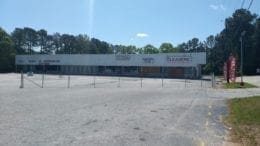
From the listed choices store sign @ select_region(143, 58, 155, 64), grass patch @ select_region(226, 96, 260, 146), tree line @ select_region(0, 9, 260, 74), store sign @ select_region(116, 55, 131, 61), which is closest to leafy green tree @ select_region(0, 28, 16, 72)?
tree line @ select_region(0, 9, 260, 74)

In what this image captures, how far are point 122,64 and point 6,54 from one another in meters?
31.8

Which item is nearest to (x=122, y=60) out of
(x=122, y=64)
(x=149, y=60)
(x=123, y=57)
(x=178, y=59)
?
(x=123, y=57)

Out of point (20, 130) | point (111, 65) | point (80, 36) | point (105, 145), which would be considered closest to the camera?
point (105, 145)

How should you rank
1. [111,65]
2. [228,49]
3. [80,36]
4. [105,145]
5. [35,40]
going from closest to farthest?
[105,145], [111,65], [228,49], [35,40], [80,36]

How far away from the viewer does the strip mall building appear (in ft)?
288

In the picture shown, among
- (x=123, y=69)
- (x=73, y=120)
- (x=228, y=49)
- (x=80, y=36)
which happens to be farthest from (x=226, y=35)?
(x=73, y=120)

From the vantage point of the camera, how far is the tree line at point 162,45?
116m

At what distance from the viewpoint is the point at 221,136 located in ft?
35.8

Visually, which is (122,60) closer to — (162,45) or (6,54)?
(6,54)

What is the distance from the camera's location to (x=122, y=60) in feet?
315

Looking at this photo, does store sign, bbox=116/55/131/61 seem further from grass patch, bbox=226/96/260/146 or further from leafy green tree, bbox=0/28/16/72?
grass patch, bbox=226/96/260/146

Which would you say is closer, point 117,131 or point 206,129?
point 117,131

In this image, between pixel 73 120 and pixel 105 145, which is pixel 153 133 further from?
pixel 73 120

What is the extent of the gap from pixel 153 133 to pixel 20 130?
3485 mm
